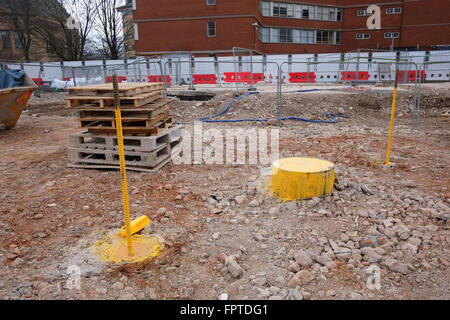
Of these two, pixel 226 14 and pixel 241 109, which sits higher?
pixel 226 14

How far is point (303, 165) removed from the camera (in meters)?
4.98

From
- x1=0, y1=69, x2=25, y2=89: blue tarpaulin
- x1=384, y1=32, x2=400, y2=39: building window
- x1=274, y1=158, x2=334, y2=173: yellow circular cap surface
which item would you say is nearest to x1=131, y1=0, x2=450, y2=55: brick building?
x1=384, y1=32, x2=400, y2=39: building window

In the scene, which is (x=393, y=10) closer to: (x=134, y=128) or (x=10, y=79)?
(x=10, y=79)

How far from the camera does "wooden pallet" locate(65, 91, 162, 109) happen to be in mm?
5875

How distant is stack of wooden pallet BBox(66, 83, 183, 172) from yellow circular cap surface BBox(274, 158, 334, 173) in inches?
99.9

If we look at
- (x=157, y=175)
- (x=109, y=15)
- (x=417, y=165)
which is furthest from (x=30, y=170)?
(x=109, y=15)

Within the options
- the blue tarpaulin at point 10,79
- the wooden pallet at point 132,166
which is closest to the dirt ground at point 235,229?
the wooden pallet at point 132,166

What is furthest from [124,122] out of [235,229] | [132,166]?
A: [235,229]

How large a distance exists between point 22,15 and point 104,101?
4145 centimetres

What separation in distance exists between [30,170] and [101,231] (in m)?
3.39

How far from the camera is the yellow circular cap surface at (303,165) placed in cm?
477

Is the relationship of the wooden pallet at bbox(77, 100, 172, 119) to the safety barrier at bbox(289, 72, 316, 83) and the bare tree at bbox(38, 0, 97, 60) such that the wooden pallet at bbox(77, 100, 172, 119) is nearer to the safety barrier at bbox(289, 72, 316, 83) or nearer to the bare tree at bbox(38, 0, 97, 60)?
the safety barrier at bbox(289, 72, 316, 83)

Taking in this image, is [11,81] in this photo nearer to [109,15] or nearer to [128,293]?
[128,293]
